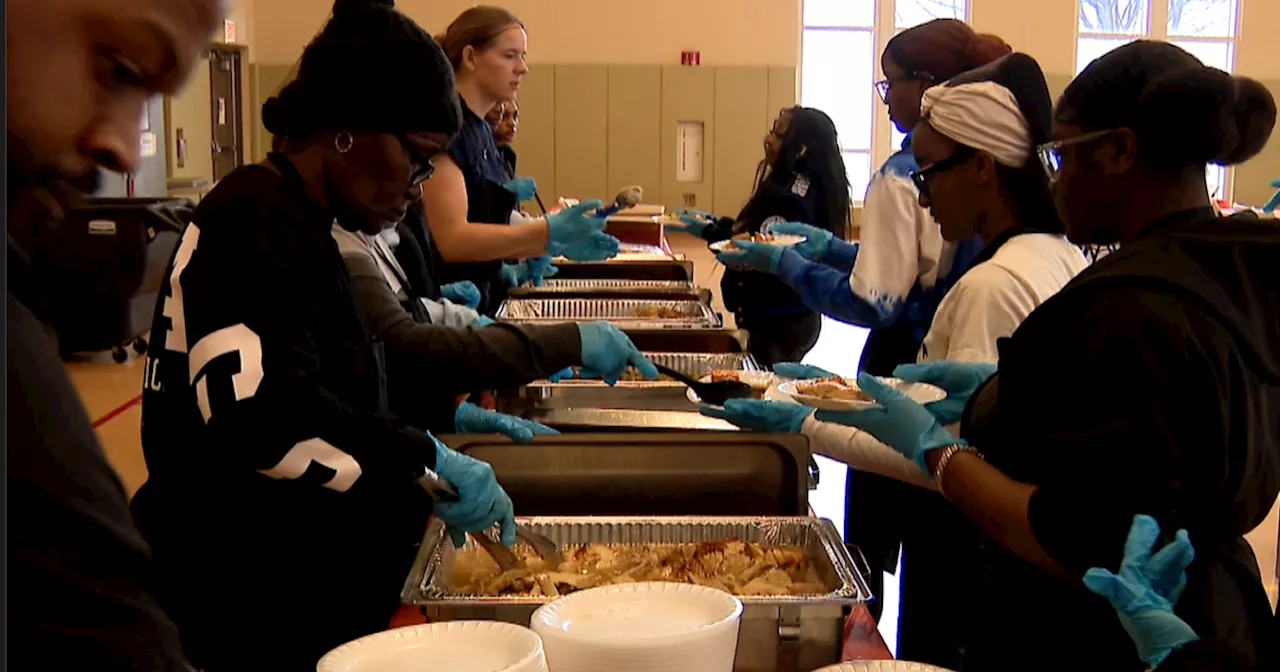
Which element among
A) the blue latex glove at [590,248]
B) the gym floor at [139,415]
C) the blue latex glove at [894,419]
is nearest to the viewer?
the gym floor at [139,415]

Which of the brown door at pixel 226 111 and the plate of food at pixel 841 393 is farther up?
the brown door at pixel 226 111

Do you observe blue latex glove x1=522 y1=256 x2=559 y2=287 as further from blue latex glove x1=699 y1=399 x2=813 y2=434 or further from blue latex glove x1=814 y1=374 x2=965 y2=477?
blue latex glove x1=814 y1=374 x2=965 y2=477

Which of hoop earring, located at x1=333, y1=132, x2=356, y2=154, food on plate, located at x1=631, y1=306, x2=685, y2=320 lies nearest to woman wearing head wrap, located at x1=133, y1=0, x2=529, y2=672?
hoop earring, located at x1=333, y1=132, x2=356, y2=154

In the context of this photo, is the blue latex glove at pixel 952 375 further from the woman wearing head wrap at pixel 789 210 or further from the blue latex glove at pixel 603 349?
the woman wearing head wrap at pixel 789 210

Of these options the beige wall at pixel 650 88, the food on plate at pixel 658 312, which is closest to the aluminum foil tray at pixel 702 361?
the food on plate at pixel 658 312

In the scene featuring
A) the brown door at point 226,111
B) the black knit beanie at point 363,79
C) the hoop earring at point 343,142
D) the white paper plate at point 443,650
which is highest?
the brown door at point 226,111

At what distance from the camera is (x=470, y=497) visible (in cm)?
136

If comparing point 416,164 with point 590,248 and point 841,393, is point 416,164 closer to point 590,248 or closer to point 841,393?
point 841,393

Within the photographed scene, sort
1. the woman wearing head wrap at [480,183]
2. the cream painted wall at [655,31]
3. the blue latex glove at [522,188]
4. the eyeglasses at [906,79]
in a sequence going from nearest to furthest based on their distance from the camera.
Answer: the eyeglasses at [906,79] < the woman wearing head wrap at [480,183] < the blue latex glove at [522,188] < the cream painted wall at [655,31]

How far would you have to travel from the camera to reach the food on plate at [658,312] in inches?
122

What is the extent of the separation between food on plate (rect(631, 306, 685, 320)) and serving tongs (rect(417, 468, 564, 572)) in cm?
164

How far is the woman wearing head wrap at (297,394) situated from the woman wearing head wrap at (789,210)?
86.8 inches

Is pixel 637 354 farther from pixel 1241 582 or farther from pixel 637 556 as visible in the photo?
pixel 1241 582

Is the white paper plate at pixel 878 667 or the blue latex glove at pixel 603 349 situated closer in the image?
the white paper plate at pixel 878 667
